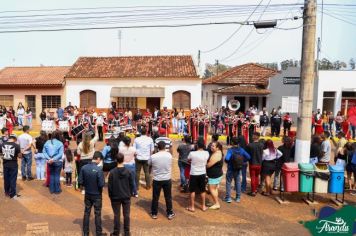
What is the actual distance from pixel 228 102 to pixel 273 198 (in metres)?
15.6

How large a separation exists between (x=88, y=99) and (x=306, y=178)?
2017 cm

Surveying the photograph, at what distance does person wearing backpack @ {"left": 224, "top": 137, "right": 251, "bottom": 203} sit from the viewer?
779 cm

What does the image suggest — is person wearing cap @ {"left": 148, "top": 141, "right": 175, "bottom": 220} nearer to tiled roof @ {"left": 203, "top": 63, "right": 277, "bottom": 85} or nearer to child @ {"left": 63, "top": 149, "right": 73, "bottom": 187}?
child @ {"left": 63, "top": 149, "right": 73, "bottom": 187}

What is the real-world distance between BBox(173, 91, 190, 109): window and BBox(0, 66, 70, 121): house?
27.5 feet

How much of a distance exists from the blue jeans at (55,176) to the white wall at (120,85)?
638 inches

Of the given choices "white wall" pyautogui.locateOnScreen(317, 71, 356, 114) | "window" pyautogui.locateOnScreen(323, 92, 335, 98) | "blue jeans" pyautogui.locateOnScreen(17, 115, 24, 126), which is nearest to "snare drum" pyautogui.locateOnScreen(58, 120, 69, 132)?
"blue jeans" pyautogui.locateOnScreen(17, 115, 24, 126)

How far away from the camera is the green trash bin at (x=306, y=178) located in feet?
25.4

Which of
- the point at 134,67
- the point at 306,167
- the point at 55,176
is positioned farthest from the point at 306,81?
the point at 134,67

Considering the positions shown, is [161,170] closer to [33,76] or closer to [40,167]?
[40,167]

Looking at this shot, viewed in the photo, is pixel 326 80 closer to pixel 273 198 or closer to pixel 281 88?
pixel 281 88

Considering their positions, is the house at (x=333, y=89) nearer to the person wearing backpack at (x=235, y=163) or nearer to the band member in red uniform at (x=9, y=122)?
the person wearing backpack at (x=235, y=163)

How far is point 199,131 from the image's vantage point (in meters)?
15.9

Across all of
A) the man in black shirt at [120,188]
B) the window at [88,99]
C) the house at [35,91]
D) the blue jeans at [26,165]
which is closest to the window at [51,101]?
the house at [35,91]

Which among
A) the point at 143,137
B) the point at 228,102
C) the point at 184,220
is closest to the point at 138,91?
the point at 228,102
